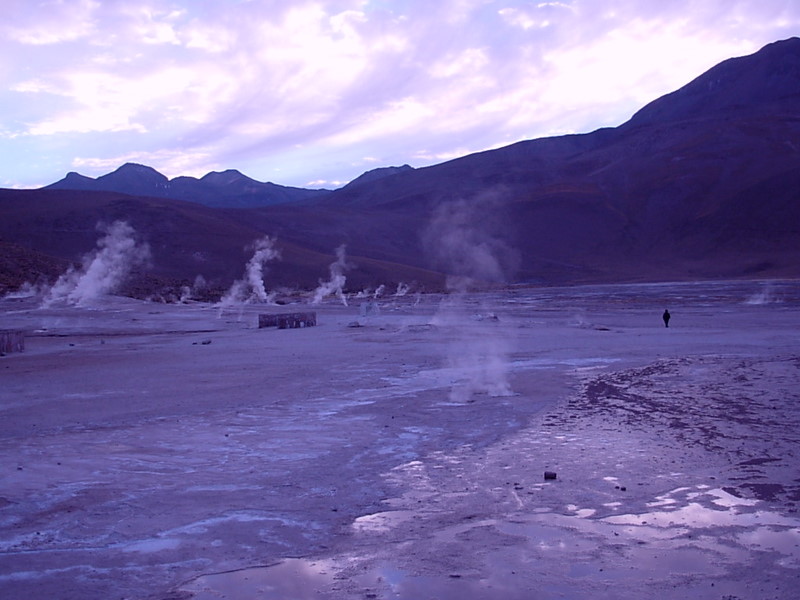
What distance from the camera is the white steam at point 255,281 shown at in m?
62.6

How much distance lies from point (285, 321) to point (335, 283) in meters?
43.6

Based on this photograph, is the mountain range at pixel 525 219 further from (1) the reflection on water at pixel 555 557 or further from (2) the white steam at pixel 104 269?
(1) the reflection on water at pixel 555 557

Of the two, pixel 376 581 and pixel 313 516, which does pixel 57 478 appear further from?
pixel 376 581

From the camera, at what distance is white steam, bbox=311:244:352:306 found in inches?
2539

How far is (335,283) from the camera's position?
3063 inches

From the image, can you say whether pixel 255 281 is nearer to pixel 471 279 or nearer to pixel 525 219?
pixel 471 279

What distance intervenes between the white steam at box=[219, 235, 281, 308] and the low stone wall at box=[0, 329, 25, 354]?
2691 cm

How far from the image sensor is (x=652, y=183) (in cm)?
13650

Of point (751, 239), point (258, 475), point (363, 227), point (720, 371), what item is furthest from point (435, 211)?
point (258, 475)

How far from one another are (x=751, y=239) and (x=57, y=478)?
113m

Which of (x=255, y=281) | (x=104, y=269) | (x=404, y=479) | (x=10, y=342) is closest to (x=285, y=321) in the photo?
(x=10, y=342)

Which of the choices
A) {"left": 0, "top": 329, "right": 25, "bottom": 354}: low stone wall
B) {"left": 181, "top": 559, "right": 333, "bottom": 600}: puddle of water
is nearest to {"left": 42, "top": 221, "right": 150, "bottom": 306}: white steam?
{"left": 0, "top": 329, "right": 25, "bottom": 354}: low stone wall

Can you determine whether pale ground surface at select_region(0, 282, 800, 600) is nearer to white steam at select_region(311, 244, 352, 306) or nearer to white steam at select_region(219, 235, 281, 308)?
white steam at select_region(219, 235, 281, 308)

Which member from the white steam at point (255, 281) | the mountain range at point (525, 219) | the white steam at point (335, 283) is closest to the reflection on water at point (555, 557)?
the white steam at point (255, 281)
